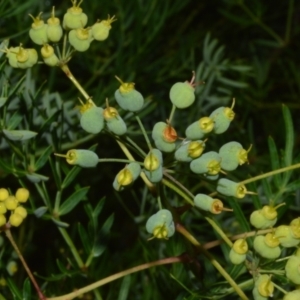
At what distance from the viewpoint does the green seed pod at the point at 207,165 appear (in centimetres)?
66

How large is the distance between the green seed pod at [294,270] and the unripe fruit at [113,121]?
19 centimetres

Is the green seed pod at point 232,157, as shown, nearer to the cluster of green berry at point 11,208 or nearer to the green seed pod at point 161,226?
the green seed pod at point 161,226

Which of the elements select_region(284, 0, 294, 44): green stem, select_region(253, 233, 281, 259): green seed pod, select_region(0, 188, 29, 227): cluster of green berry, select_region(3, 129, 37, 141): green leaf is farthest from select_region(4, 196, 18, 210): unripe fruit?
select_region(284, 0, 294, 44): green stem

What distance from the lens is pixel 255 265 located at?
0.70 metres

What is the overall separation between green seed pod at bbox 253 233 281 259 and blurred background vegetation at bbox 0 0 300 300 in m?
0.19

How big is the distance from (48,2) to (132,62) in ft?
0.75

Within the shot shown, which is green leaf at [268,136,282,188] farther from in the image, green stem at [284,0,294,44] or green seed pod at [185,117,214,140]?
green stem at [284,0,294,44]

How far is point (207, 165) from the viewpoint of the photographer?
0.66m

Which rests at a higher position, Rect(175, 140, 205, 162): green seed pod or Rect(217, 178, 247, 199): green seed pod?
Rect(175, 140, 205, 162): green seed pod

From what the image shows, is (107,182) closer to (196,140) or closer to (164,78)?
(164,78)

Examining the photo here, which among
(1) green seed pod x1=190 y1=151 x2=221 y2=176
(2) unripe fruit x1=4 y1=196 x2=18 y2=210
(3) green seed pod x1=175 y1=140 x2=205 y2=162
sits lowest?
(1) green seed pod x1=190 y1=151 x2=221 y2=176

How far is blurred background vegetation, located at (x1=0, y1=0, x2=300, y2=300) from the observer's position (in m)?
1.03

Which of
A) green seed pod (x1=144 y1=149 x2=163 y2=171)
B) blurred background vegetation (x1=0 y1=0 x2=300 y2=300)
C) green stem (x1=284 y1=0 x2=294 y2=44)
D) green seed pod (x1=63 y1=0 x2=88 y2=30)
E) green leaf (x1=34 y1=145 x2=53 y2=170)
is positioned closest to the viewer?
green seed pod (x1=144 y1=149 x2=163 y2=171)

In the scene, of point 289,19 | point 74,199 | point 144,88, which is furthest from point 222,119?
point 289,19
